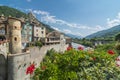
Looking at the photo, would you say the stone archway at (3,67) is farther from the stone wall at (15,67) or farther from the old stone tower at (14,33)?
the old stone tower at (14,33)

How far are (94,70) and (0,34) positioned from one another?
1526 inches

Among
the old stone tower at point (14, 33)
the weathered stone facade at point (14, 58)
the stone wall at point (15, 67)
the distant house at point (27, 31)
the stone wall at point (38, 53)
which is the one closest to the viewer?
the stone wall at point (15, 67)

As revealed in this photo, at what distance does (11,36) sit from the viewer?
40250 mm

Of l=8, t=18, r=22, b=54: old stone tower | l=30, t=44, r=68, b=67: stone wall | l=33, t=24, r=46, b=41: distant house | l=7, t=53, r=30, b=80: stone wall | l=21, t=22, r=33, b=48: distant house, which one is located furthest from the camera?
l=33, t=24, r=46, b=41: distant house

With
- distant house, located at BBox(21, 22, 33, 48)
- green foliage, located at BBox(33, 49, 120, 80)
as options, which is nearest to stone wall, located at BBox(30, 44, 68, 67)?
distant house, located at BBox(21, 22, 33, 48)

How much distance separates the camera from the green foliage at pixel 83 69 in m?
8.27

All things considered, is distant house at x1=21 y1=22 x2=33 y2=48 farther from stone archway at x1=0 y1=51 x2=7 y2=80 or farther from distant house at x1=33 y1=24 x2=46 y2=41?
stone archway at x1=0 y1=51 x2=7 y2=80

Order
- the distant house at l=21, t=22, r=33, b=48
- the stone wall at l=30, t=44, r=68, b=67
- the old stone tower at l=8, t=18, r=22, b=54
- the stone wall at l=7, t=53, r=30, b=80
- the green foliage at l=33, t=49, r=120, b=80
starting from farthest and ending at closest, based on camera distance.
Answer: the distant house at l=21, t=22, r=33, b=48
the stone wall at l=30, t=44, r=68, b=67
the old stone tower at l=8, t=18, r=22, b=54
the stone wall at l=7, t=53, r=30, b=80
the green foliage at l=33, t=49, r=120, b=80

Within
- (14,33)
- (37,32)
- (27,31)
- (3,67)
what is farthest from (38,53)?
(37,32)

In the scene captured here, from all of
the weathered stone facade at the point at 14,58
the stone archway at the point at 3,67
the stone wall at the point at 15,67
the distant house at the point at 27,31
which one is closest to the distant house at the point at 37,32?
the distant house at the point at 27,31

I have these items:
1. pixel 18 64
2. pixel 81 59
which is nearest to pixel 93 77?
pixel 81 59

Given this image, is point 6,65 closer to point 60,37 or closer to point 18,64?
point 18,64

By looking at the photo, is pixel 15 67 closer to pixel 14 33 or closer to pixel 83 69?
pixel 14 33

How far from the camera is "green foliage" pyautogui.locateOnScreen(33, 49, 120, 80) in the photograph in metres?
8.27
